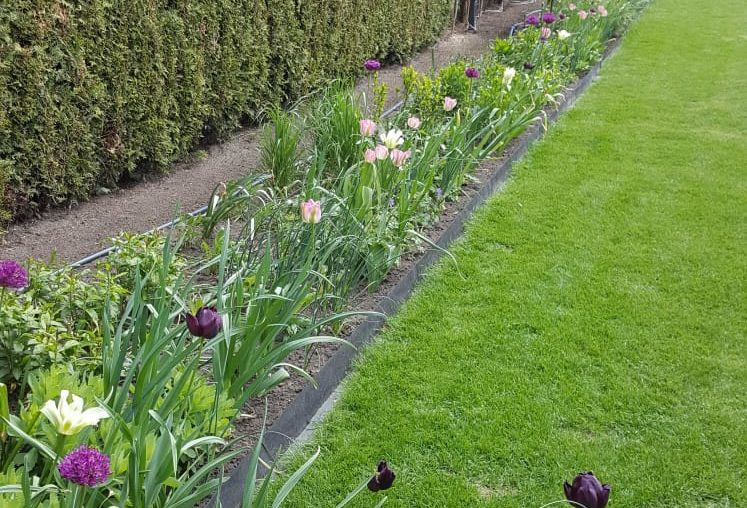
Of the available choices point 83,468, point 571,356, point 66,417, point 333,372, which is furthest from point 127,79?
point 83,468

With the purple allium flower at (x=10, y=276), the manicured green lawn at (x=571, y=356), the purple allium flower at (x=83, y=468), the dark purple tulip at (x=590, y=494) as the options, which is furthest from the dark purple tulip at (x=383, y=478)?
the purple allium flower at (x=10, y=276)

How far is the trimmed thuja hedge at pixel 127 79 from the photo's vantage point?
3.80 meters

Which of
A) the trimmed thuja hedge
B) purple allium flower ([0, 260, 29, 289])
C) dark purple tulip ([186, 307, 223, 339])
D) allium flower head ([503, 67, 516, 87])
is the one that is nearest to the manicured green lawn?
allium flower head ([503, 67, 516, 87])

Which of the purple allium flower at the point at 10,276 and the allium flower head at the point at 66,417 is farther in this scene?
the purple allium flower at the point at 10,276

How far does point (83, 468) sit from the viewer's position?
123 centimetres

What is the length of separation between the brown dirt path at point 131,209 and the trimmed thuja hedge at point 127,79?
0.38ft

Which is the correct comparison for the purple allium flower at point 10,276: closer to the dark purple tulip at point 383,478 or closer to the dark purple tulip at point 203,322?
the dark purple tulip at point 203,322

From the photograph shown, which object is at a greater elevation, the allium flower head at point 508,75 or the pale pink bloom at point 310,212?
the pale pink bloom at point 310,212

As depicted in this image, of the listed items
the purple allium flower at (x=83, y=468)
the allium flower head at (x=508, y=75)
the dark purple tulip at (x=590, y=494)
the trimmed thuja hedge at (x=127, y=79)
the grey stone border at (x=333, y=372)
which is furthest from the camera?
the allium flower head at (x=508, y=75)

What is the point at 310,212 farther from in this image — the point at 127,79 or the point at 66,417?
the point at 127,79

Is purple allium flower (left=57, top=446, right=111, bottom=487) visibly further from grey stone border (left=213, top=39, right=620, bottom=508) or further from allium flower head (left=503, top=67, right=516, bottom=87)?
allium flower head (left=503, top=67, right=516, bottom=87)

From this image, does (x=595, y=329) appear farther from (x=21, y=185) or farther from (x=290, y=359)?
(x=21, y=185)

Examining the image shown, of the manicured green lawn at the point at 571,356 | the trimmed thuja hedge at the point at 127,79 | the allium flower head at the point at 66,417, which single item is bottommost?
the manicured green lawn at the point at 571,356

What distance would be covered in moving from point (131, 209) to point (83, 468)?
→ 331cm
